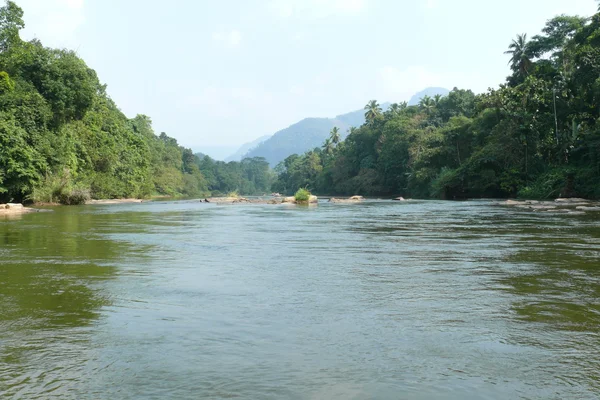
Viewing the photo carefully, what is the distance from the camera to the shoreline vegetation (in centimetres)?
3522

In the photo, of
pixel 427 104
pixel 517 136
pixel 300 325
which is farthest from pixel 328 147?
pixel 300 325

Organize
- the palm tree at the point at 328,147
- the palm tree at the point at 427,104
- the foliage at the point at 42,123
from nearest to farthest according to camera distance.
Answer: the foliage at the point at 42,123
the palm tree at the point at 427,104
the palm tree at the point at 328,147

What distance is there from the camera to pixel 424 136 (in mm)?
63688

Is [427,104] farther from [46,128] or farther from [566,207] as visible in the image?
[46,128]

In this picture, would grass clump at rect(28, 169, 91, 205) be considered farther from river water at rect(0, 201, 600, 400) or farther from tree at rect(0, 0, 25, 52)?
river water at rect(0, 201, 600, 400)

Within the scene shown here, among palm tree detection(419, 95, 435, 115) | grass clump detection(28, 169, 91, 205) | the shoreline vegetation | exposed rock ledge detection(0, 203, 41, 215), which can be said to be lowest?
exposed rock ledge detection(0, 203, 41, 215)

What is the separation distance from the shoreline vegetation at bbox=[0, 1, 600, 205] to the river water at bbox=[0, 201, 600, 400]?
2907 cm

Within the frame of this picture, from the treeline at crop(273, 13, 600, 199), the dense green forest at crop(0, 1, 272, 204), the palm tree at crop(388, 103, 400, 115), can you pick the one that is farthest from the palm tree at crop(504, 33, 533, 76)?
the dense green forest at crop(0, 1, 272, 204)

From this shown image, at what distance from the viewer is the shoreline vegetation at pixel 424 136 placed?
3522 centimetres

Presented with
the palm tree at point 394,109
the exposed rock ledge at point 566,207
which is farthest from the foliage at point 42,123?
the palm tree at point 394,109

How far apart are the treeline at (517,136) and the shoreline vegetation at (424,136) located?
103 millimetres

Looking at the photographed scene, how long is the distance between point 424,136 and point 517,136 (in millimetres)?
19937

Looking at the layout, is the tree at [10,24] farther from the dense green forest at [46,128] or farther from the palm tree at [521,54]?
the palm tree at [521,54]

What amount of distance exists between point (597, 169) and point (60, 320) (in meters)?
36.7
